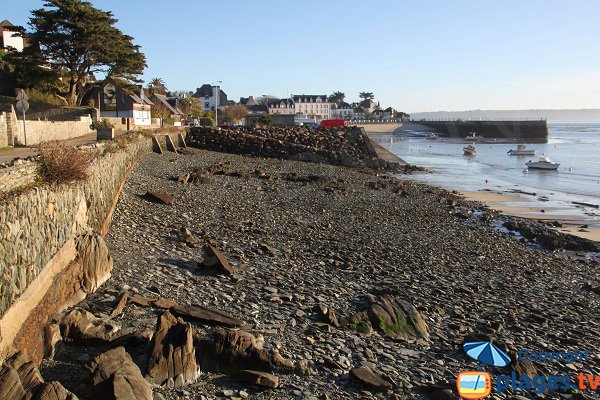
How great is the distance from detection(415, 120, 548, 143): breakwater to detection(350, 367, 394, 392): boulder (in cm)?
12384

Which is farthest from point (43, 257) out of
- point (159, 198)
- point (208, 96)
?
point (208, 96)

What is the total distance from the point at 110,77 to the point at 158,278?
4273cm

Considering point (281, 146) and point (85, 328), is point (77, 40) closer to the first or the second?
point (281, 146)

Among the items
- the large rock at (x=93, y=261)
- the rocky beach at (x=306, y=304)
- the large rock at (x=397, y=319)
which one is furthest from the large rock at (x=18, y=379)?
the large rock at (x=397, y=319)

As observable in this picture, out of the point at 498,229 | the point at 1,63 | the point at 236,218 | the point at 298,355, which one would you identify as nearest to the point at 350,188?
the point at 498,229

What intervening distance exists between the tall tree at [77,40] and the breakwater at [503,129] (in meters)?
101

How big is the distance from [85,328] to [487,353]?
587cm

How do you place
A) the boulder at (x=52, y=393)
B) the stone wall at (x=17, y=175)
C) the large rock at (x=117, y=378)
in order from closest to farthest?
the boulder at (x=52, y=393) → the large rock at (x=117, y=378) → the stone wall at (x=17, y=175)

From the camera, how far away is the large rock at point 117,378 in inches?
209

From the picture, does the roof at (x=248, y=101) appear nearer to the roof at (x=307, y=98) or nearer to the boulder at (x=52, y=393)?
the roof at (x=307, y=98)

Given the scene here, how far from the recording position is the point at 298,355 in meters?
7.14

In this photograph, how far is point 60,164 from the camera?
887 centimetres

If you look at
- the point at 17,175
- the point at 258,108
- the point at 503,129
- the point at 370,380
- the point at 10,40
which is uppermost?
the point at 10,40

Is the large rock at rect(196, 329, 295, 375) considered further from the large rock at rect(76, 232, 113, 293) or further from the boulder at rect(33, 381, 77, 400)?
the large rock at rect(76, 232, 113, 293)
